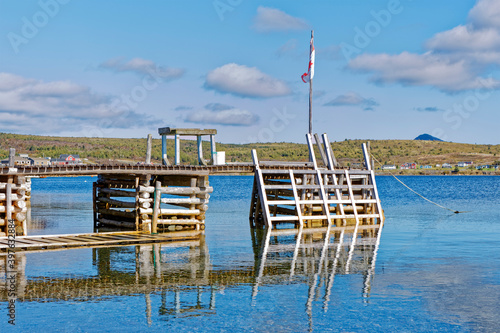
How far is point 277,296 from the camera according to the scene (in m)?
15.5

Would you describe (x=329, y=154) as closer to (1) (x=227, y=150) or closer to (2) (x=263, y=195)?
(2) (x=263, y=195)

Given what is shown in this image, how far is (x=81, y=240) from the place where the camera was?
23641mm

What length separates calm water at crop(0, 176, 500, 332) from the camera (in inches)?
524

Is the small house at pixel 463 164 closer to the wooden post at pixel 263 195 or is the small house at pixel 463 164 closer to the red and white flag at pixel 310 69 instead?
the red and white flag at pixel 310 69

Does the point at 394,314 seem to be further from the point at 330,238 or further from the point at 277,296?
the point at 330,238

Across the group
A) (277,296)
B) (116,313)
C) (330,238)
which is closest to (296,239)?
(330,238)

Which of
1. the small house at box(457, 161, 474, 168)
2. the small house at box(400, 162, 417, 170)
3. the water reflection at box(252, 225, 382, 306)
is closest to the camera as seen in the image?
the water reflection at box(252, 225, 382, 306)

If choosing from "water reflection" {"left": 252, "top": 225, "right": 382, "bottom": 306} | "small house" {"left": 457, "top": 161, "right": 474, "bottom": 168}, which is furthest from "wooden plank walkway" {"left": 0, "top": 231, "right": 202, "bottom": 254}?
"small house" {"left": 457, "top": 161, "right": 474, "bottom": 168}

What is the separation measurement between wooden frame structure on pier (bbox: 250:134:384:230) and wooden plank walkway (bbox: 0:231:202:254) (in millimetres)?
5612

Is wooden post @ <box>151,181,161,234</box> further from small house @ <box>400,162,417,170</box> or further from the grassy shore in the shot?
small house @ <box>400,162,417,170</box>

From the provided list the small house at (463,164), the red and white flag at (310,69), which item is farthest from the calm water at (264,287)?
the small house at (463,164)

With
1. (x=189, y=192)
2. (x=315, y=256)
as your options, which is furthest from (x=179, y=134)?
(x=315, y=256)

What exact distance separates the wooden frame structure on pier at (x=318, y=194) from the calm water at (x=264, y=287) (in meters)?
3.62

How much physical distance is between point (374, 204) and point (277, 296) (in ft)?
64.4
